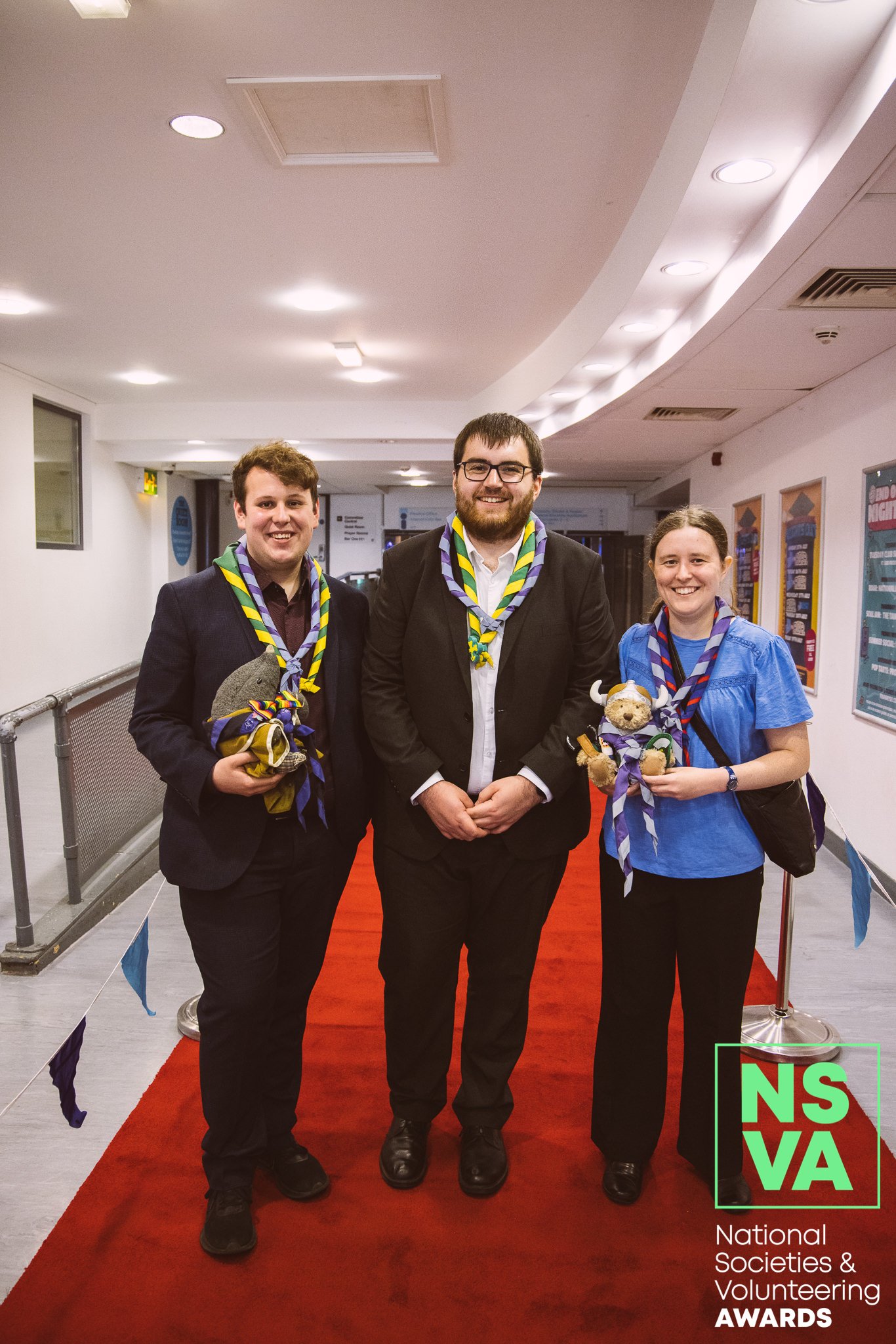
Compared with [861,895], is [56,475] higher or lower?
higher

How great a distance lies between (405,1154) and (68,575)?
7836 millimetres

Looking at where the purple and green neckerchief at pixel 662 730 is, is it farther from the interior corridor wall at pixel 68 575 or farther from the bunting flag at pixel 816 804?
the interior corridor wall at pixel 68 575

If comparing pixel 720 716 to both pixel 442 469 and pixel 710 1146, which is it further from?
pixel 442 469

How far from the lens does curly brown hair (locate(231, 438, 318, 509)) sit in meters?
2.01

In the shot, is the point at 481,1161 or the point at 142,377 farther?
the point at 142,377

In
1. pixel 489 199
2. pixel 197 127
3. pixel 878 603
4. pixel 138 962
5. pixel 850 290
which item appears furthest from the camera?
pixel 878 603

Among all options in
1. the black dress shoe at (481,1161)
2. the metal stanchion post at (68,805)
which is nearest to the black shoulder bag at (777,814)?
the black dress shoe at (481,1161)

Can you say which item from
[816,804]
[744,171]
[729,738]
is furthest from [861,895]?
[744,171]

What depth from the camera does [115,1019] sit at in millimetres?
3092

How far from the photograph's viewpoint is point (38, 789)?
4.78 m

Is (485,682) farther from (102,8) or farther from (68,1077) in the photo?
(102,8)

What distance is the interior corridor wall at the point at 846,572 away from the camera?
4711mm

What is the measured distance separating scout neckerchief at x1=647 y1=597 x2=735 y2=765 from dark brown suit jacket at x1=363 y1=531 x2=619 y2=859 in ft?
0.53

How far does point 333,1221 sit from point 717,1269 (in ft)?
2.87
